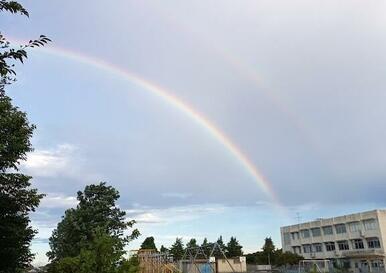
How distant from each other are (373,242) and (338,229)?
11.4 m

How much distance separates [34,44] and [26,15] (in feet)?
1.40

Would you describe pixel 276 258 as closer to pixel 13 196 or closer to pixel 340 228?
pixel 340 228

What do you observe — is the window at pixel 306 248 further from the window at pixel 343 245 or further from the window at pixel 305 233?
the window at pixel 343 245

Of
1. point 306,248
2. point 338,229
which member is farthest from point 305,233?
point 338,229

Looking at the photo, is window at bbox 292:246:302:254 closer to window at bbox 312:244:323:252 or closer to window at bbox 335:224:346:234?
window at bbox 312:244:323:252

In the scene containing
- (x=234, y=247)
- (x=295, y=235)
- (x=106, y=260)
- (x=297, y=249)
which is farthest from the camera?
(x=234, y=247)

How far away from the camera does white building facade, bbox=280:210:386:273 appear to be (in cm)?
8200

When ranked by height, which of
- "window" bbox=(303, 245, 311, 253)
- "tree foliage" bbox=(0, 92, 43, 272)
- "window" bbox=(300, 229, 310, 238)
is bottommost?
"tree foliage" bbox=(0, 92, 43, 272)

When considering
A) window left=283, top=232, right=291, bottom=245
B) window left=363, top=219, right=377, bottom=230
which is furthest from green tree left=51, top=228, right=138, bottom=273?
window left=283, top=232, right=291, bottom=245

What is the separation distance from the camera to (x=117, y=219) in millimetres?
48344

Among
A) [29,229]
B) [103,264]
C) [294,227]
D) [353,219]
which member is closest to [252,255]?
[294,227]

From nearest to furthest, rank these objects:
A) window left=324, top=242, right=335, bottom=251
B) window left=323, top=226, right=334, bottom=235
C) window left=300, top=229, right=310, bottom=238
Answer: window left=324, top=242, right=335, bottom=251
window left=323, top=226, right=334, bottom=235
window left=300, top=229, right=310, bottom=238

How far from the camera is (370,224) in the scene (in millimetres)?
85062

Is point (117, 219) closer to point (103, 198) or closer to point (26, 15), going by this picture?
point (103, 198)
